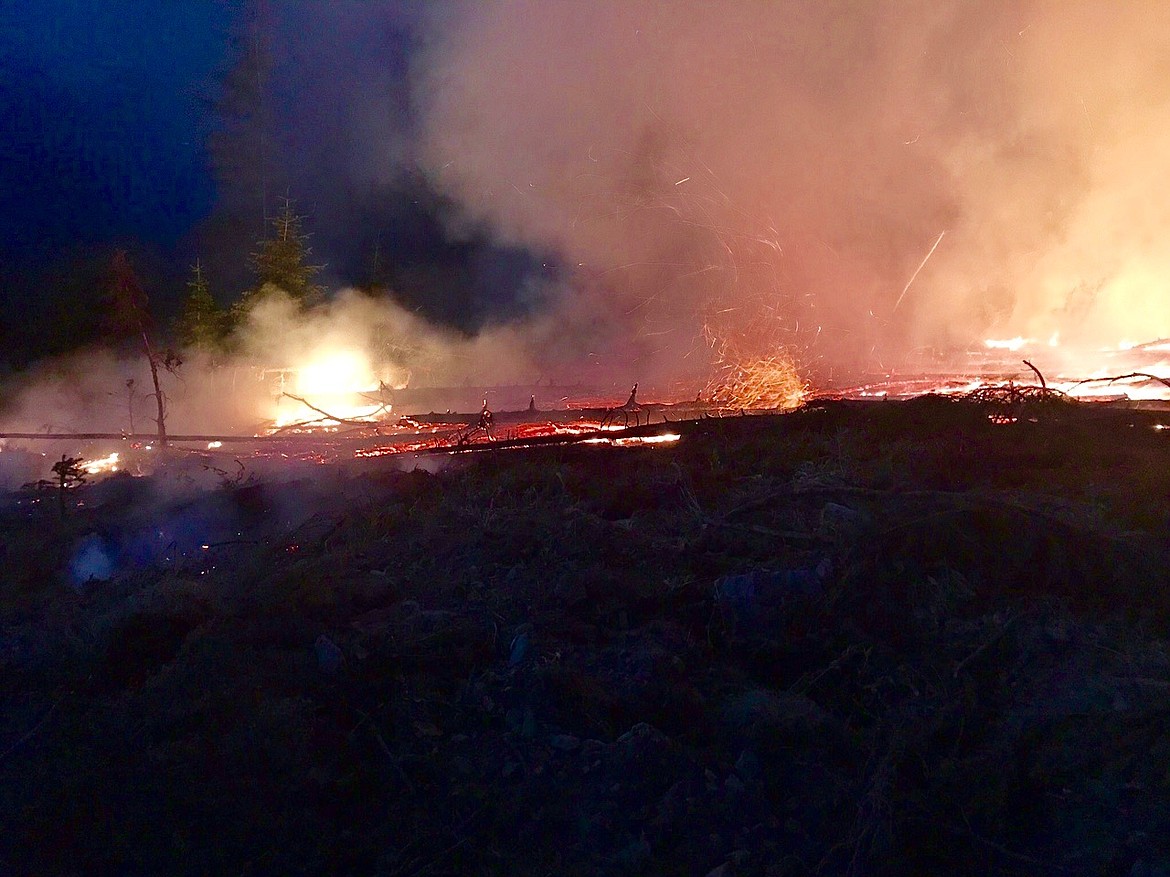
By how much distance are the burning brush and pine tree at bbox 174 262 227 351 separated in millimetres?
16348

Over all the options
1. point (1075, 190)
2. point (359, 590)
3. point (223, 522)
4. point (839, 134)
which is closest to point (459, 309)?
point (839, 134)

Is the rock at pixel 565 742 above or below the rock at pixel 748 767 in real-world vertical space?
above

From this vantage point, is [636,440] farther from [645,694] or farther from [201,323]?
[201,323]

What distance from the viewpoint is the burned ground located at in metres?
2.40

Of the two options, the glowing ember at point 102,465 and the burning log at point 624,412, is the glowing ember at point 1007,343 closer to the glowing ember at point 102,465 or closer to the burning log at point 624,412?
the burning log at point 624,412

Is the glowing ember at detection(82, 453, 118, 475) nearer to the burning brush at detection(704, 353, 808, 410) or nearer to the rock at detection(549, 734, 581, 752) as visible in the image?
the burning brush at detection(704, 353, 808, 410)

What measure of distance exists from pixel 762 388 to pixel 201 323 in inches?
711

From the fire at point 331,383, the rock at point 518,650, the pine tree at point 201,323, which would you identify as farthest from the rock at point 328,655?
the pine tree at point 201,323

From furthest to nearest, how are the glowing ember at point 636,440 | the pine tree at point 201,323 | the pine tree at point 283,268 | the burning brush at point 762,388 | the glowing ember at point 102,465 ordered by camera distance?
the pine tree at point 283,268 < the pine tree at point 201,323 < the burning brush at point 762,388 < the glowing ember at point 102,465 < the glowing ember at point 636,440

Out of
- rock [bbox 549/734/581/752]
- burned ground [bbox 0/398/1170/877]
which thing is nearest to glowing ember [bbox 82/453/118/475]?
burned ground [bbox 0/398/1170/877]

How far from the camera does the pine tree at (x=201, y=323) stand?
22641mm

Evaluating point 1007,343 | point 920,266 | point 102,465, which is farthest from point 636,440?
point 920,266

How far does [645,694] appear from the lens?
10.1 ft

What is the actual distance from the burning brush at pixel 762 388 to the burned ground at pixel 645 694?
22.1 feet
